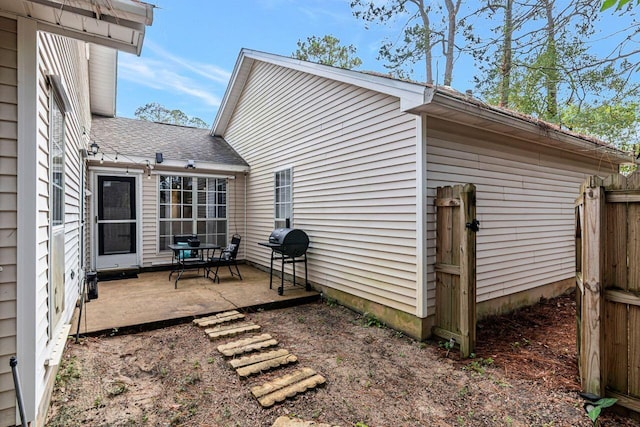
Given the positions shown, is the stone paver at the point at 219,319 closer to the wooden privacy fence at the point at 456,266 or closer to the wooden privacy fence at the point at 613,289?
the wooden privacy fence at the point at 456,266

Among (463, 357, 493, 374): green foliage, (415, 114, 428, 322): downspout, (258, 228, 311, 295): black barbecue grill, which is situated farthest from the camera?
(258, 228, 311, 295): black barbecue grill

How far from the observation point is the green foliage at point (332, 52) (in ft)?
56.7

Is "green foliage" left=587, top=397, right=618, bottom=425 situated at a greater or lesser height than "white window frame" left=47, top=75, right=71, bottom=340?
lesser

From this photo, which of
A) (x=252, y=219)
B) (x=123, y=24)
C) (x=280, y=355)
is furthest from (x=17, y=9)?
(x=252, y=219)

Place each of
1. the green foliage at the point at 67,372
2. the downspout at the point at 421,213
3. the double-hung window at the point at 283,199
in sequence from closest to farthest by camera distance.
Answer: the green foliage at the point at 67,372 < the downspout at the point at 421,213 < the double-hung window at the point at 283,199

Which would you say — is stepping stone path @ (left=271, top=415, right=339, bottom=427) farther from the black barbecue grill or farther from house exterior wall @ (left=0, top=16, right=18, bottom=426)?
the black barbecue grill

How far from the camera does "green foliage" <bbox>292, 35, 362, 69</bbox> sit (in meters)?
17.3

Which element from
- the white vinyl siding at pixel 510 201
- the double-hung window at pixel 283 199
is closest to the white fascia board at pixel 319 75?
the white vinyl siding at pixel 510 201

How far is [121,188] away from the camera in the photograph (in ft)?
23.3

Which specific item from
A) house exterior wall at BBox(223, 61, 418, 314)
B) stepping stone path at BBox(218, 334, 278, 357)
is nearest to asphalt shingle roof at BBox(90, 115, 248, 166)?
house exterior wall at BBox(223, 61, 418, 314)

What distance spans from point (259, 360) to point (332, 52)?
698 inches

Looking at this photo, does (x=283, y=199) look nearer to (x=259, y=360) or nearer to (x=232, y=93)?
(x=259, y=360)

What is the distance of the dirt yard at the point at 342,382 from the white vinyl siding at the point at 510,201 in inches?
35.6

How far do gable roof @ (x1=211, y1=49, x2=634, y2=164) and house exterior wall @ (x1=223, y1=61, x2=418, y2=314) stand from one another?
0.76 ft
